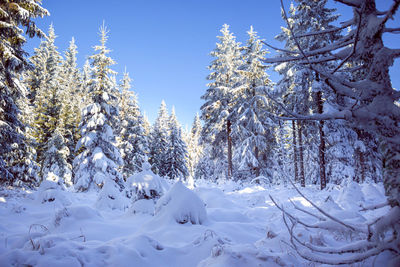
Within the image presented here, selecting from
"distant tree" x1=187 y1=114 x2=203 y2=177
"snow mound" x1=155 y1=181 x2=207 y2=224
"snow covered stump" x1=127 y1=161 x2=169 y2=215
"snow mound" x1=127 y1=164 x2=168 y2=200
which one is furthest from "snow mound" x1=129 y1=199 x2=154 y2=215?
"distant tree" x1=187 y1=114 x2=203 y2=177

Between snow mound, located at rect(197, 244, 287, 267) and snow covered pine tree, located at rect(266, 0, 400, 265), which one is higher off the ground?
snow covered pine tree, located at rect(266, 0, 400, 265)

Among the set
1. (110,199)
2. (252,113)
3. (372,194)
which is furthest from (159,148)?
(372,194)

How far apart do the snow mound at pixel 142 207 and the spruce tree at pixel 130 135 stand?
17919mm

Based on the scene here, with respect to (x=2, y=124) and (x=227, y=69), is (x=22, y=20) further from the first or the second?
(x=227, y=69)

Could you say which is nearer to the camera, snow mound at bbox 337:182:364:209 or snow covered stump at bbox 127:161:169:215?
snow mound at bbox 337:182:364:209

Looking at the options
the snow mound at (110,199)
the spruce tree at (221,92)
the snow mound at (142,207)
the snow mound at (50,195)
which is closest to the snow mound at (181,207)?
the snow mound at (142,207)

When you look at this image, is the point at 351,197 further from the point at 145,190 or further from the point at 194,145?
the point at 194,145

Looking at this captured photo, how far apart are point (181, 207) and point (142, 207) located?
6.12 ft

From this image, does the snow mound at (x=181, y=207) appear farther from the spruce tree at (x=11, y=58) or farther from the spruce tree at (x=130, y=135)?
the spruce tree at (x=130, y=135)

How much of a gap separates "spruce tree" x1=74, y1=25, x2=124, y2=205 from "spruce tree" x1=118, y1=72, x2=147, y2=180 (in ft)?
21.3

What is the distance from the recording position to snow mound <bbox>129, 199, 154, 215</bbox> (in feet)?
20.2

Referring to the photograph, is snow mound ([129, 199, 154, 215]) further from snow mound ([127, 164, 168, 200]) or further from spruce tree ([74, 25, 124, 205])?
spruce tree ([74, 25, 124, 205])

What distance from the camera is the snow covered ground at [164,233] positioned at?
238cm

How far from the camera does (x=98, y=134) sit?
16.4 metres
